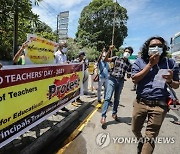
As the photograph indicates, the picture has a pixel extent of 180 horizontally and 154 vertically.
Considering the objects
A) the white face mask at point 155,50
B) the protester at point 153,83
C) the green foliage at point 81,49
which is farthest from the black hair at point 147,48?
the green foliage at point 81,49

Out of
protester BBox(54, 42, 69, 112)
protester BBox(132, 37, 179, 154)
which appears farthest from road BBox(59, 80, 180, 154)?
protester BBox(54, 42, 69, 112)

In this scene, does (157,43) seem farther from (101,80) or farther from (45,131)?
(101,80)

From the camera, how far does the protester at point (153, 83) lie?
11.6 ft

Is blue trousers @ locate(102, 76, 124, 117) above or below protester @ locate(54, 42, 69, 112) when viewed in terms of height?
below

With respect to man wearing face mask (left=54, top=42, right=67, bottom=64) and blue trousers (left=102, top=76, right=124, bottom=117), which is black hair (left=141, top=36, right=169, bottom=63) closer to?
blue trousers (left=102, top=76, right=124, bottom=117)

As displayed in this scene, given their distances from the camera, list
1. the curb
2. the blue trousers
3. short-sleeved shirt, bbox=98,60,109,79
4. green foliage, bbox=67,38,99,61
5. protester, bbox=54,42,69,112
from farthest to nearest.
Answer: green foliage, bbox=67,38,99,61, short-sleeved shirt, bbox=98,60,109,79, protester, bbox=54,42,69,112, the blue trousers, the curb

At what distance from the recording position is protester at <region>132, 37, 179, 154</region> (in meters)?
3.55

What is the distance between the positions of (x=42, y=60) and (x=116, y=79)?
1.81 meters

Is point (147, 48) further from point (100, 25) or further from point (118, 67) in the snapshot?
point (100, 25)

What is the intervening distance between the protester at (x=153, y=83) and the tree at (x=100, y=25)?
49.8 metres

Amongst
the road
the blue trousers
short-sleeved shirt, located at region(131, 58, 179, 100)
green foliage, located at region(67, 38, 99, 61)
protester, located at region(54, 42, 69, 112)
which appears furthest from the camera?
green foliage, located at region(67, 38, 99, 61)

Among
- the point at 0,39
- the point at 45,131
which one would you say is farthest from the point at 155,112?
the point at 0,39

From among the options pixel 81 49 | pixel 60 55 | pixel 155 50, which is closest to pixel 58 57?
pixel 60 55

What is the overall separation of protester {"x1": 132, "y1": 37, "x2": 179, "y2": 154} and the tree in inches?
1960
